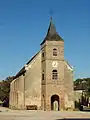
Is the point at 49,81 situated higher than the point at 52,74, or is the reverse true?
the point at 52,74

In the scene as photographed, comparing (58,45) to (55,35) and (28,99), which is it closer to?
(55,35)

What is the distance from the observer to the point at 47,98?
53.7 m

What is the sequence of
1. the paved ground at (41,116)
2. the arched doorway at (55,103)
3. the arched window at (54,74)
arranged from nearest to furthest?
the paved ground at (41,116)
the arched window at (54,74)
the arched doorway at (55,103)

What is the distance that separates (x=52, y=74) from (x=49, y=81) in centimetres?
145

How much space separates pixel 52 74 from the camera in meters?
54.7

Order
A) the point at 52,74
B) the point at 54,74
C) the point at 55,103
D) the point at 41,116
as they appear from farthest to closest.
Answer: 1. the point at 55,103
2. the point at 54,74
3. the point at 52,74
4. the point at 41,116

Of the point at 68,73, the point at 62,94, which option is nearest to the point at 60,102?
the point at 62,94

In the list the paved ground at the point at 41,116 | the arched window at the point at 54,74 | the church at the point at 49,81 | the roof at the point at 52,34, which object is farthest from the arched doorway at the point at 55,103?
the paved ground at the point at 41,116

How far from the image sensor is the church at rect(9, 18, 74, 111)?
178 feet

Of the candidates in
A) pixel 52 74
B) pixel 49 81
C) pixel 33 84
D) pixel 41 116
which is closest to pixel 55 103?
pixel 49 81

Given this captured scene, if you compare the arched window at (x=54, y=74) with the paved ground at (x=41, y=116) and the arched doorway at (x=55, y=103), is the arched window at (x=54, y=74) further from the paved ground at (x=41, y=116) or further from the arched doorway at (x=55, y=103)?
the paved ground at (x=41, y=116)


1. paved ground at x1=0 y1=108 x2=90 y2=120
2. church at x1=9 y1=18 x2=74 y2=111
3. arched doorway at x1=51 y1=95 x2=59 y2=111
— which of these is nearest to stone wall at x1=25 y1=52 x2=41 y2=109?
church at x1=9 y1=18 x2=74 y2=111

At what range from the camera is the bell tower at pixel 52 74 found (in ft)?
177

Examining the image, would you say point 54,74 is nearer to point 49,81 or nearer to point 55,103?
point 49,81
